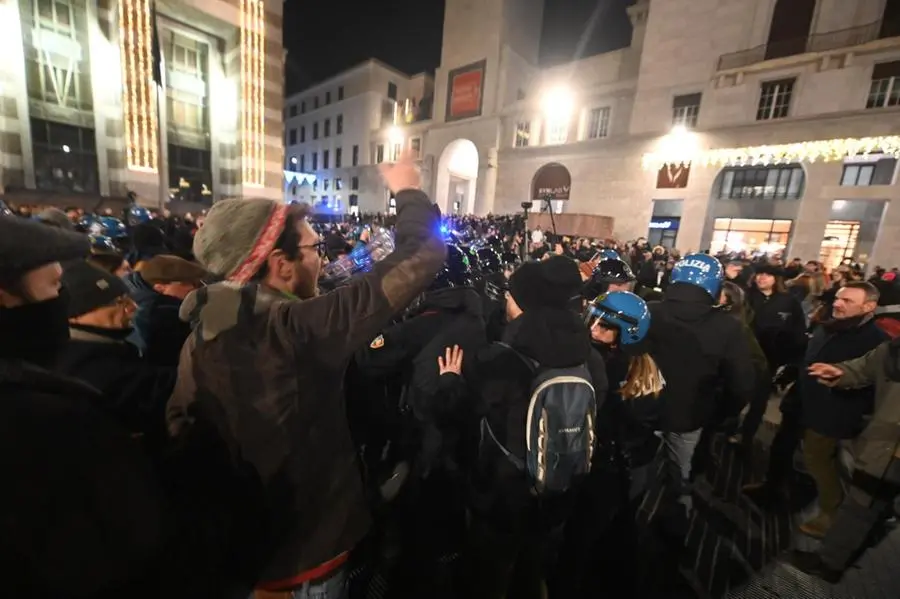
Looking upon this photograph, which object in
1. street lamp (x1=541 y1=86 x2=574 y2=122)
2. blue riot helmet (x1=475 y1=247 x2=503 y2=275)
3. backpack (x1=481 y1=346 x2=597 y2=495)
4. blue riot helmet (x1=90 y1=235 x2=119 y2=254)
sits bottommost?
backpack (x1=481 y1=346 x2=597 y2=495)

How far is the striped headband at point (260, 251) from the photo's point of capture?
1.17 metres

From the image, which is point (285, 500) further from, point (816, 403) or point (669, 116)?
point (669, 116)

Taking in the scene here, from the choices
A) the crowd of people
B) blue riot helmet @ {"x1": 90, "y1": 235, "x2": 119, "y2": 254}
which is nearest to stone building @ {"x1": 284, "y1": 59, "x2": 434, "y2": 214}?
Result: blue riot helmet @ {"x1": 90, "y1": 235, "x2": 119, "y2": 254}

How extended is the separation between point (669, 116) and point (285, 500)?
27770mm

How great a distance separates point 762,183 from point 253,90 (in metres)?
29.0

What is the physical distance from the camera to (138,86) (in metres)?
17.0

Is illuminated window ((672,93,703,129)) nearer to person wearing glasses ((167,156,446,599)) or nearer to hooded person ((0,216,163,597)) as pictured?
person wearing glasses ((167,156,446,599))

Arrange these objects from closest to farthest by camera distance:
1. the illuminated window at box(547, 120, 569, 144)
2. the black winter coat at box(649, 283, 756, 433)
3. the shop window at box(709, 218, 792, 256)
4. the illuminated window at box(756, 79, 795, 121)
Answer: the black winter coat at box(649, 283, 756, 433), the illuminated window at box(756, 79, 795, 121), the shop window at box(709, 218, 792, 256), the illuminated window at box(547, 120, 569, 144)

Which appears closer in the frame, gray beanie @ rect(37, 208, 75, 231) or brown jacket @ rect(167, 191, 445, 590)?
brown jacket @ rect(167, 191, 445, 590)

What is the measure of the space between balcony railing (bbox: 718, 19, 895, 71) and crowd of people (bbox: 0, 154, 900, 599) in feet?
78.8

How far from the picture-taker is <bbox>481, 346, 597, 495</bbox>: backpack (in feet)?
5.94

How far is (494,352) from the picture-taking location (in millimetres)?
2053

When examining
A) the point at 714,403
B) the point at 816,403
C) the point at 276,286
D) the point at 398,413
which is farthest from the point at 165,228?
the point at 816,403

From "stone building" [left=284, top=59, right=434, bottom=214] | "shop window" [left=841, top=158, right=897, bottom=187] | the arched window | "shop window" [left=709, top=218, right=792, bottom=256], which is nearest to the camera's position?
"shop window" [left=841, top=158, right=897, bottom=187]
